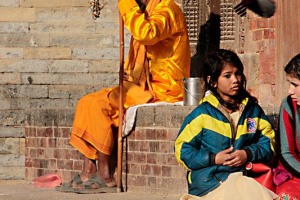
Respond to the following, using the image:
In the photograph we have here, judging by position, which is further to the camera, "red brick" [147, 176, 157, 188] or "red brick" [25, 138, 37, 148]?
"red brick" [25, 138, 37, 148]

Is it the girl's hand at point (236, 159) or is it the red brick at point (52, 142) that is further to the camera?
the red brick at point (52, 142)

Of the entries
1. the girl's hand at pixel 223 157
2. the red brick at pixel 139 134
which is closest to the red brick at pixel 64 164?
the red brick at pixel 139 134

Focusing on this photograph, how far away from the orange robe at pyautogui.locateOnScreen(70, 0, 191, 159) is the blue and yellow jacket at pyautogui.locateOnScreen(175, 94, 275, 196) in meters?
3.46

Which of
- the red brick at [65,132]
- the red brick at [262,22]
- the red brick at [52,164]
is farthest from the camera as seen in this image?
the red brick at [262,22]

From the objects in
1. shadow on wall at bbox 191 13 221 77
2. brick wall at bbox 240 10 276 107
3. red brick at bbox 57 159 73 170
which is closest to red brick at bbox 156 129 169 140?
red brick at bbox 57 159 73 170

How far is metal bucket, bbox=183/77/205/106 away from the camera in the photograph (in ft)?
36.2

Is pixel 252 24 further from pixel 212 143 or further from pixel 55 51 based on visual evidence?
pixel 212 143

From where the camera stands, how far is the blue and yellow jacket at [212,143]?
24.2ft

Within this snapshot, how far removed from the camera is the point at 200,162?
7.32 meters

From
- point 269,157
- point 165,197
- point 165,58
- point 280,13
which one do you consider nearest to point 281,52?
point 280,13

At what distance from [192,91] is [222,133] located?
3684 millimetres

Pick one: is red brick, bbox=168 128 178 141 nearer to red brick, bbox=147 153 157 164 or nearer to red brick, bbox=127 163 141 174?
red brick, bbox=147 153 157 164

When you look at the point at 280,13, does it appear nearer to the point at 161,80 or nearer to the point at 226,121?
the point at 161,80

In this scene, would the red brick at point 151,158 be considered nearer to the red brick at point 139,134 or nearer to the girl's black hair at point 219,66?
the red brick at point 139,134
